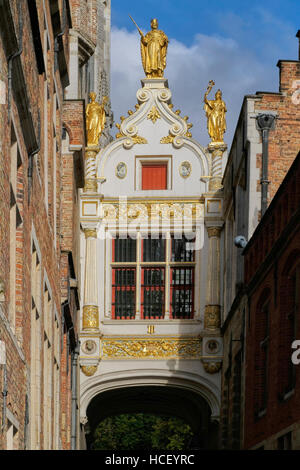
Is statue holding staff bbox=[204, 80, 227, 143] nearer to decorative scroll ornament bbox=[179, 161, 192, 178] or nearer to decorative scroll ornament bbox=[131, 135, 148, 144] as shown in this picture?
decorative scroll ornament bbox=[179, 161, 192, 178]

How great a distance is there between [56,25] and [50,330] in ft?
19.3

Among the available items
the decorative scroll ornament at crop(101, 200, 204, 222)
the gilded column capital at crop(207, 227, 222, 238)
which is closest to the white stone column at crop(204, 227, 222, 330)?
the gilded column capital at crop(207, 227, 222, 238)

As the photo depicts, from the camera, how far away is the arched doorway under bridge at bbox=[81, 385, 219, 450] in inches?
1656

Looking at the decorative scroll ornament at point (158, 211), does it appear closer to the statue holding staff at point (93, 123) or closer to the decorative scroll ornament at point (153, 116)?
the statue holding staff at point (93, 123)

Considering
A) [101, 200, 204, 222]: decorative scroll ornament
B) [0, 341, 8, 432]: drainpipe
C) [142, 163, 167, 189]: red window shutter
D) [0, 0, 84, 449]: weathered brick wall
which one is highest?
[142, 163, 167, 189]: red window shutter

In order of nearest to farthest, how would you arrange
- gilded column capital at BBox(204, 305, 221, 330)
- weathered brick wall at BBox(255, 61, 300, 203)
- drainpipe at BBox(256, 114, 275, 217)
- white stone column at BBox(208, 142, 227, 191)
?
drainpipe at BBox(256, 114, 275, 217)
weathered brick wall at BBox(255, 61, 300, 203)
gilded column capital at BBox(204, 305, 221, 330)
white stone column at BBox(208, 142, 227, 191)

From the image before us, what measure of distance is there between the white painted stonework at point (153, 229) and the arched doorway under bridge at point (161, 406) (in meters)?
0.96

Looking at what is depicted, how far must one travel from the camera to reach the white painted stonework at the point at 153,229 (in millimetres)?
40188

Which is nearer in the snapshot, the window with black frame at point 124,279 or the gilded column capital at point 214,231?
the gilded column capital at point 214,231

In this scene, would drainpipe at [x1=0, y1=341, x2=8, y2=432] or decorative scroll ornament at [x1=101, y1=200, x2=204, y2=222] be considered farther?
decorative scroll ornament at [x1=101, y1=200, x2=204, y2=222]

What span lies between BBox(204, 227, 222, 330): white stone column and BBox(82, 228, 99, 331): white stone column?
3547mm

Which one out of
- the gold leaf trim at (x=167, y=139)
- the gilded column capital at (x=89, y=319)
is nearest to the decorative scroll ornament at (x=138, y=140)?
the gold leaf trim at (x=167, y=139)

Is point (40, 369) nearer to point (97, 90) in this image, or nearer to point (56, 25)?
point (56, 25)

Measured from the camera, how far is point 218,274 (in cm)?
4062
